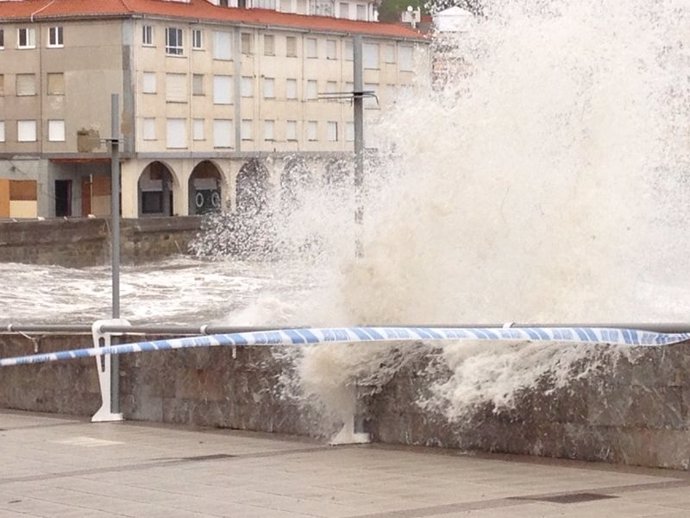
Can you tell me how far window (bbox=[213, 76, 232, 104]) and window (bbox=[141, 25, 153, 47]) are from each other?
4.03 meters

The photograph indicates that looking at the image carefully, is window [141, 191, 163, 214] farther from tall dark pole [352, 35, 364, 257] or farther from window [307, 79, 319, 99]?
tall dark pole [352, 35, 364, 257]

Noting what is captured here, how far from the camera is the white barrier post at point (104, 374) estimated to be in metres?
16.2

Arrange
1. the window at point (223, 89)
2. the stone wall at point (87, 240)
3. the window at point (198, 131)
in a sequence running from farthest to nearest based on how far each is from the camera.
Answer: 1. the window at point (223, 89)
2. the window at point (198, 131)
3. the stone wall at point (87, 240)

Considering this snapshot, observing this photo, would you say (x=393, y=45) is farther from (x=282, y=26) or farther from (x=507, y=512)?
(x=507, y=512)

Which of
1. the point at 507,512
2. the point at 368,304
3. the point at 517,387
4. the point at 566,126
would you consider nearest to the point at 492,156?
the point at 566,126

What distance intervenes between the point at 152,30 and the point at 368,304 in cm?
7121

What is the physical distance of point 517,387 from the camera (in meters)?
12.2

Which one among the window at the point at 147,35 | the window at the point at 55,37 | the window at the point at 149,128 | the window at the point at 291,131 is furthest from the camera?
the window at the point at 291,131

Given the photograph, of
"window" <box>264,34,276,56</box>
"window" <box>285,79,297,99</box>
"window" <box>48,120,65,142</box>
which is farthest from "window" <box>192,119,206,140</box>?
"window" <box>48,120,65,142</box>

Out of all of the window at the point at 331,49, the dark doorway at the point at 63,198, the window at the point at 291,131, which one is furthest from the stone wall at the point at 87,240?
the window at the point at 331,49

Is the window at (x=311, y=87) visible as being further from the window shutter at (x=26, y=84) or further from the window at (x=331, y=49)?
the window shutter at (x=26, y=84)

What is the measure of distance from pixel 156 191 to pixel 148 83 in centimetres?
560

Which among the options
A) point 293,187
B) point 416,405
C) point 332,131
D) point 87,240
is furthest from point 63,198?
point 416,405

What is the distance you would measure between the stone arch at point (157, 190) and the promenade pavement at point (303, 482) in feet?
235
